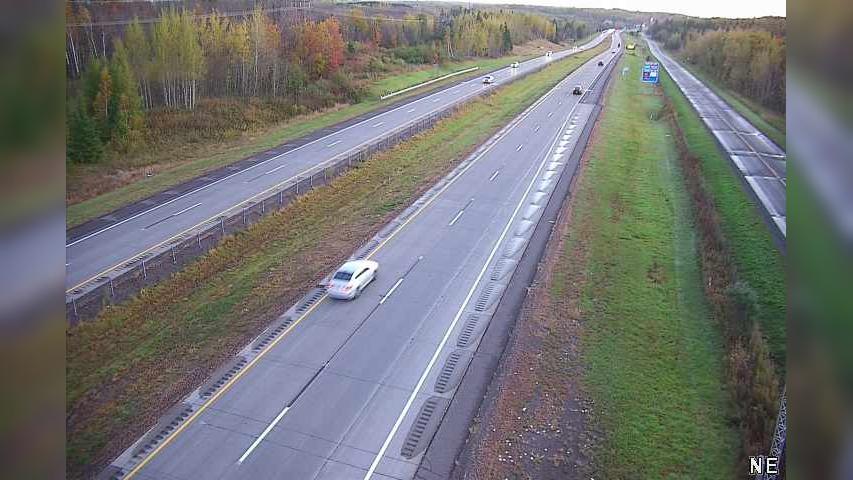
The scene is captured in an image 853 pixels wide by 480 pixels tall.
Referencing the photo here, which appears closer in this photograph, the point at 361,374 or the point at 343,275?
the point at 361,374

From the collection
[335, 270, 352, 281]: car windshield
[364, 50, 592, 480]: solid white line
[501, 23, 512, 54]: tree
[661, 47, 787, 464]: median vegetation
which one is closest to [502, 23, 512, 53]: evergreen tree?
[501, 23, 512, 54]: tree

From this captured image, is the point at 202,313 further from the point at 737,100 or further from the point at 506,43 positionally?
the point at 506,43

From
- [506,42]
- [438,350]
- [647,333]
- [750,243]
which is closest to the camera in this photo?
[438,350]

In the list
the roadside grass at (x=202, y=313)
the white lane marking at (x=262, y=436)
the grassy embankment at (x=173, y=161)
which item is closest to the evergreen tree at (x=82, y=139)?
the grassy embankment at (x=173, y=161)

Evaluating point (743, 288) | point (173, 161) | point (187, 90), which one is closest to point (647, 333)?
point (743, 288)

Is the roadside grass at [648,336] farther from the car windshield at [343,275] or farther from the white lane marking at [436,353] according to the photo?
the car windshield at [343,275]

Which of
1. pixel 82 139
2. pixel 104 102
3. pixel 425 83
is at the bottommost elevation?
pixel 82 139

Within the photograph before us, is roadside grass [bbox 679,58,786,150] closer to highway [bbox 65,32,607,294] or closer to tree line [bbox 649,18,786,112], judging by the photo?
tree line [bbox 649,18,786,112]
